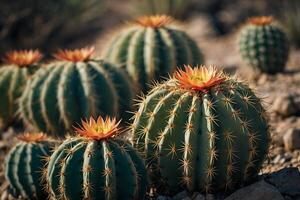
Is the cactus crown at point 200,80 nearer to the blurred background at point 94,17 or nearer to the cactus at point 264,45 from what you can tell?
the cactus at point 264,45

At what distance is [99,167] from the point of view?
326 centimetres

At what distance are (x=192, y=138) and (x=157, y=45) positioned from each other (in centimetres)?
204

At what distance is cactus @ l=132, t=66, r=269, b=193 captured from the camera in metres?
3.34

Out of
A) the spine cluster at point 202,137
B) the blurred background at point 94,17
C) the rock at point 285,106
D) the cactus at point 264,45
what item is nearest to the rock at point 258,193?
the spine cluster at point 202,137

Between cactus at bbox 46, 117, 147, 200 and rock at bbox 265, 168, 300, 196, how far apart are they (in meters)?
0.83

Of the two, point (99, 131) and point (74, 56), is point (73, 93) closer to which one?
point (74, 56)

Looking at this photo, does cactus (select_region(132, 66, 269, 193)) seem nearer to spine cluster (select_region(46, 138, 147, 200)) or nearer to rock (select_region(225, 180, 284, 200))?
rock (select_region(225, 180, 284, 200))

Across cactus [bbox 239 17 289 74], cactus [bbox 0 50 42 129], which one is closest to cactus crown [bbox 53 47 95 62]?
cactus [bbox 0 50 42 129]

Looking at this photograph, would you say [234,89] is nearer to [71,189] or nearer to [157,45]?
[71,189]

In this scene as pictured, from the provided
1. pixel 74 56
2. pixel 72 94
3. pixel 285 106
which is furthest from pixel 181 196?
pixel 285 106

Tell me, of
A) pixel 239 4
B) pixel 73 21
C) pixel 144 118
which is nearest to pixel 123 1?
pixel 239 4

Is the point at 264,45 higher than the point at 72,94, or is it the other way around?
the point at 72,94

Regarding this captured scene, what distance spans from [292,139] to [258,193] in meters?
1.07

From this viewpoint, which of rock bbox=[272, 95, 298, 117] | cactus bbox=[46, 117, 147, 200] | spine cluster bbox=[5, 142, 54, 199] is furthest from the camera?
rock bbox=[272, 95, 298, 117]
